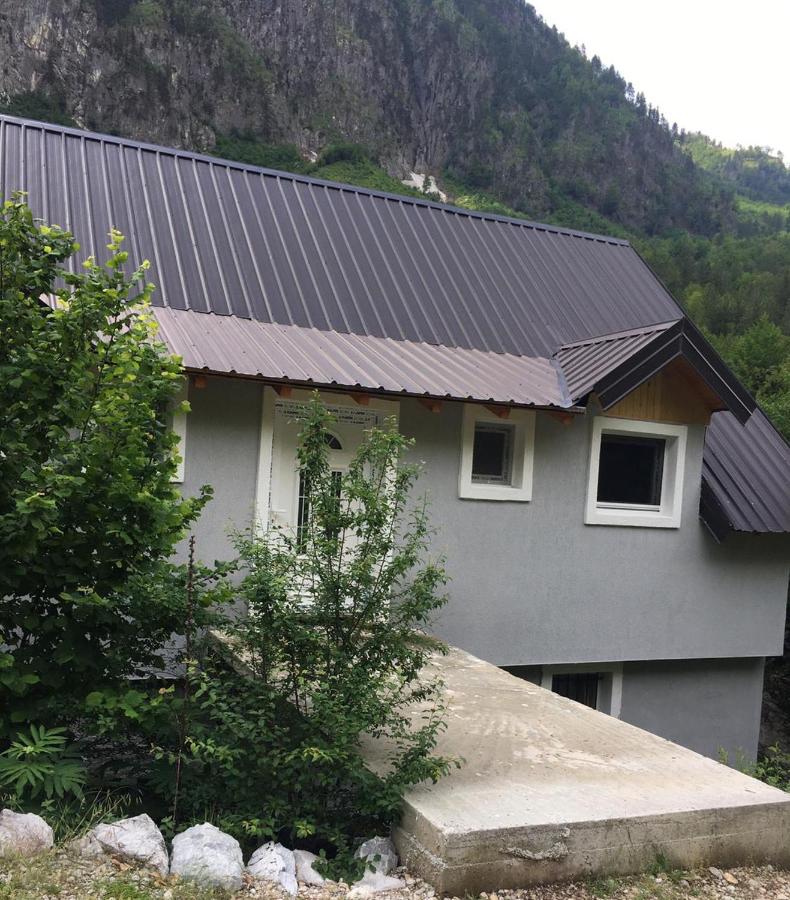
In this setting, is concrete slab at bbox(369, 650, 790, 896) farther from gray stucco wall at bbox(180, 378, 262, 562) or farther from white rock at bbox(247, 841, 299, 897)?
gray stucco wall at bbox(180, 378, 262, 562)

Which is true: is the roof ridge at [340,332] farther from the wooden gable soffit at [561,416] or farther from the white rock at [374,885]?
the white rock at [374,885]

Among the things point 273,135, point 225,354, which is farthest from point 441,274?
point 273,135

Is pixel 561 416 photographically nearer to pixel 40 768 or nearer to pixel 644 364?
pixel 644 364

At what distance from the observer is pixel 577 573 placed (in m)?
9.51

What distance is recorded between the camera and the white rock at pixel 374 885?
162 inches

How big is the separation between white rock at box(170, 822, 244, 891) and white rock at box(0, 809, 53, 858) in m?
0.58

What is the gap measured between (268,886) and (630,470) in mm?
6858

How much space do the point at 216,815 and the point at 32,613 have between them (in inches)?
57.5

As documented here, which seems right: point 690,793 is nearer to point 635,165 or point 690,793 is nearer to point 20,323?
point 20,323

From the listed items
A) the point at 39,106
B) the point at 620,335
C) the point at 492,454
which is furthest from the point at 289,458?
the point at 39,106

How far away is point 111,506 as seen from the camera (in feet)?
15.6

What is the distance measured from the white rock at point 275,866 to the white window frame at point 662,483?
5.94 metres

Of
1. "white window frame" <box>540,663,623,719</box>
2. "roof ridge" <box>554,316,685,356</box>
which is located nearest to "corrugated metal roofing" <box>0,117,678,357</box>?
"roof ridge" <box>554,316,685,356</box>

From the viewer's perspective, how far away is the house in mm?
8273
